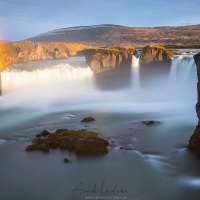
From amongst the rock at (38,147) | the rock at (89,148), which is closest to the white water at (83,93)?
the rock at (38,147)

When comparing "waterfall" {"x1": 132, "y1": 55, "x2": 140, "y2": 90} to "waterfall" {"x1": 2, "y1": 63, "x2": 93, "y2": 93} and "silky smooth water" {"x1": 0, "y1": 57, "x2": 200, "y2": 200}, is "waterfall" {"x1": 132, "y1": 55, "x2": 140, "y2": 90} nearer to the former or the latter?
"silky smooth water" {"x1": 0, "y1": 57, "x2": 200, "y2": 200}

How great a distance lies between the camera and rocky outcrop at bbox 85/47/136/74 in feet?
179

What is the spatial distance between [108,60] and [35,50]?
143 ft

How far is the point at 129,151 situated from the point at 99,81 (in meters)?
34.3

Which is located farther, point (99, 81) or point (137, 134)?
point (99, 81)

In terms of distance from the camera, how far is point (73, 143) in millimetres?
19109

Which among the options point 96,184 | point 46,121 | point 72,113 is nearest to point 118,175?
point 96,184

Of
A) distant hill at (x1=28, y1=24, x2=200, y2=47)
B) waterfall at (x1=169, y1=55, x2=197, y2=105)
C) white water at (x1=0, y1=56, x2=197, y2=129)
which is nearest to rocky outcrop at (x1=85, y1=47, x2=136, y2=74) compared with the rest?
white water at (x1=0, y1=56, x2=197, y2=129)

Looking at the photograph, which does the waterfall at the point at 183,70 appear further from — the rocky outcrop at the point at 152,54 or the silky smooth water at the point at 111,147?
the rocky outcrop at the point at 152,54

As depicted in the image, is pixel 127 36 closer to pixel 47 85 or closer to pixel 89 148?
pixel 47 85

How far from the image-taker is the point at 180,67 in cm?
4750

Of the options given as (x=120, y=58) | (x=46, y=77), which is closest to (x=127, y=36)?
(x=120, y=58)

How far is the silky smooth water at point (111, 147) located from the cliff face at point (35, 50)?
41525 millimetres

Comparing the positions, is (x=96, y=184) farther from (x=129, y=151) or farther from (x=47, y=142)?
(x=47, y=142)
